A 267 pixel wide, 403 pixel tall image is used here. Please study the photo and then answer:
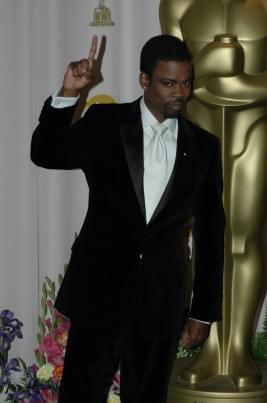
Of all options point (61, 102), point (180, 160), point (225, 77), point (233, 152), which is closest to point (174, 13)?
point (225, 77)

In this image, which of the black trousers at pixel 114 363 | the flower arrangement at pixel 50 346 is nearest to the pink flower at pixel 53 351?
the flower arrangement at pixel 50 346

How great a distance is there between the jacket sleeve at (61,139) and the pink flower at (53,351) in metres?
1.19

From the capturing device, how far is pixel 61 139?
7.89 ft

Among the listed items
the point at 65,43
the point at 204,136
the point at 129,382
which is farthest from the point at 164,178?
the point at 65,43

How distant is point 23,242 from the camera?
391cm

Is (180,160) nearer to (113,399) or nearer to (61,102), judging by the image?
(61,102)

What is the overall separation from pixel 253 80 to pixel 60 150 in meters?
0.90

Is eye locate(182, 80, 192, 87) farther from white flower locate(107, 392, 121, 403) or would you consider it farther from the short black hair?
white flower locate(107, 392, 121, 403)

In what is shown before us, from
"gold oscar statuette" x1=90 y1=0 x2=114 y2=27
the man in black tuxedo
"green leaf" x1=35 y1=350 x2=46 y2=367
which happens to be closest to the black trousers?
the man in black tuxedo

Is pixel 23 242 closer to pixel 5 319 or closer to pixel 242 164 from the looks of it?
pixel 5 319

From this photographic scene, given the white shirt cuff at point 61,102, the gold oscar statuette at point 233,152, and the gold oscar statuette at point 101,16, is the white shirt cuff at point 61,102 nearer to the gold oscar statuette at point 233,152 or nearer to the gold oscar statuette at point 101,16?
the gold oscar statuette at point 233,152

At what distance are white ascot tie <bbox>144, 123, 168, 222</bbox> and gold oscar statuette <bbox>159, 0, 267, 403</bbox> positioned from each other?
0.57 meters

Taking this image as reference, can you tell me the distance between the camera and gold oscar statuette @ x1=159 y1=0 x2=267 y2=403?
3.02 metres

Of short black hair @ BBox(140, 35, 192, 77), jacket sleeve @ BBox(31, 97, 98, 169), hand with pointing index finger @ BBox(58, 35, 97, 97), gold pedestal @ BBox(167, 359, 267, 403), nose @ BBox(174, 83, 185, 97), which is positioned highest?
short black hair @ BBox(140, 35, 192, 77)
